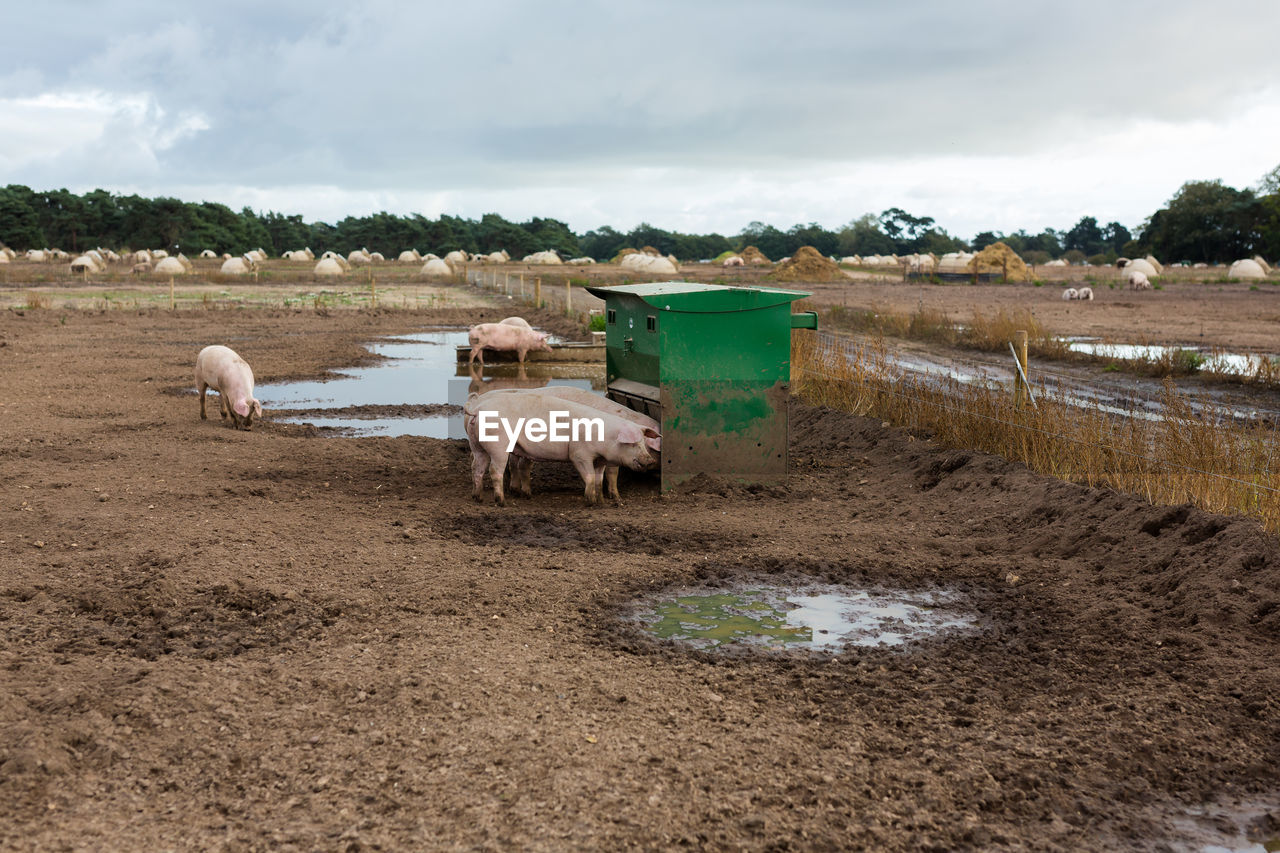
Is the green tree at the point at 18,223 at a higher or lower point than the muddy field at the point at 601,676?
higher

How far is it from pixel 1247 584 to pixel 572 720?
3.71 m

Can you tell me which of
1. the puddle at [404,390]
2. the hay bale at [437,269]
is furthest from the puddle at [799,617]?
the hay bale at [437,269]

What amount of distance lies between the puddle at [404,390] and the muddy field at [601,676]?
3.83 m

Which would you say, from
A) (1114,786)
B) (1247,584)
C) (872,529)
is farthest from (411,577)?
(1247,584)

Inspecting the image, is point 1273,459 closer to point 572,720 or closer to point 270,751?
point 572,720

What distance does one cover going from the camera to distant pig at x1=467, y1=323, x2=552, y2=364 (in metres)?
15.9

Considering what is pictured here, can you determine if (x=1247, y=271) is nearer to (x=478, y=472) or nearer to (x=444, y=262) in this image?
(x=444, y=262)

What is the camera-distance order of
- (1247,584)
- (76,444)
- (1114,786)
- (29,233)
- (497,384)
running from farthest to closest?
(29,233) < (497,384) < (76,444) < (1247,584) < (1114,786)

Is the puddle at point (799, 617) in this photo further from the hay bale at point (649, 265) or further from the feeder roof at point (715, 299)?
the hay bale at point (649, 265)

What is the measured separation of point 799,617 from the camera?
593cm

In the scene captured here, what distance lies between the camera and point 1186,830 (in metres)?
3.71

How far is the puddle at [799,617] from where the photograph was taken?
5.57 m

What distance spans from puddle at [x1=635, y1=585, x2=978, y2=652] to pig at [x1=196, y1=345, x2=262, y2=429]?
7.34 meters

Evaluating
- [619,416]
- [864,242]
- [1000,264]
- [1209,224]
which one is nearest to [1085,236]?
[864,242]
